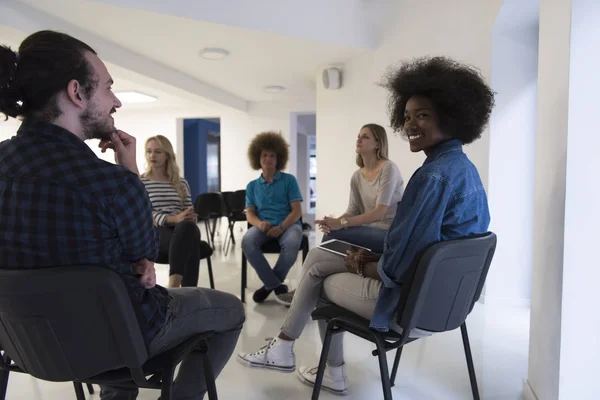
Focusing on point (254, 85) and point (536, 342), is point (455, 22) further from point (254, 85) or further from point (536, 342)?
point (254, 85)

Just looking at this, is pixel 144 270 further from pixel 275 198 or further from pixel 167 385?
pixel 275 198

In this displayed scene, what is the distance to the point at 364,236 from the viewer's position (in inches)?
87.1

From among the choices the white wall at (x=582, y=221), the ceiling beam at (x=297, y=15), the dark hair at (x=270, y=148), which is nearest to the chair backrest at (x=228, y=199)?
the dark hair at (x=270, y=148)

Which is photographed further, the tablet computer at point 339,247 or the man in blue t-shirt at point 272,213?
the man in blue t-shirt at point 272,213

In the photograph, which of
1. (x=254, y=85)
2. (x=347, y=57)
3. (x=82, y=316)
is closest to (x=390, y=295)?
(x=82, y=316)

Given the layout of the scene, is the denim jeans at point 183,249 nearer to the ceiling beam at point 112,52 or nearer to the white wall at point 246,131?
the ceiling beam at point 112,52

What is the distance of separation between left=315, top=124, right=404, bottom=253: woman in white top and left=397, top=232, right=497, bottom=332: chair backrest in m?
0.83

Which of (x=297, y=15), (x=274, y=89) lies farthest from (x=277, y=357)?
(x=274, y=89)

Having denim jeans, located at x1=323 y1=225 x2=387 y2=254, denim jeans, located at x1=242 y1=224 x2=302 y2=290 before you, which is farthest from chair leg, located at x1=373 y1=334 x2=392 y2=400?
denim jeans, located at x1=242 y1=224 x2=302 y2=290

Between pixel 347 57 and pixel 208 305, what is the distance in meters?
3.85

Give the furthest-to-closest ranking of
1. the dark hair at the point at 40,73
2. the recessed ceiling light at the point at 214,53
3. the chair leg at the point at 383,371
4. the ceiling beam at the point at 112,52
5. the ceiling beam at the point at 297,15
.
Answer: the recessed ceiling light at the point at 214,53 < the ceiling beam at the point at 297,15 < the ceiling beam at the point at 112,52 < the chair leg at the point at 383,371 < the dark hair at the point at 40,73

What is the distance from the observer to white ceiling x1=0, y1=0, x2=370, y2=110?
325 cm

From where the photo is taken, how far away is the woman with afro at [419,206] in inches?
49.3

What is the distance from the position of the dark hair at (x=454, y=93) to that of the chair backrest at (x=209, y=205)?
4146 millimetres
